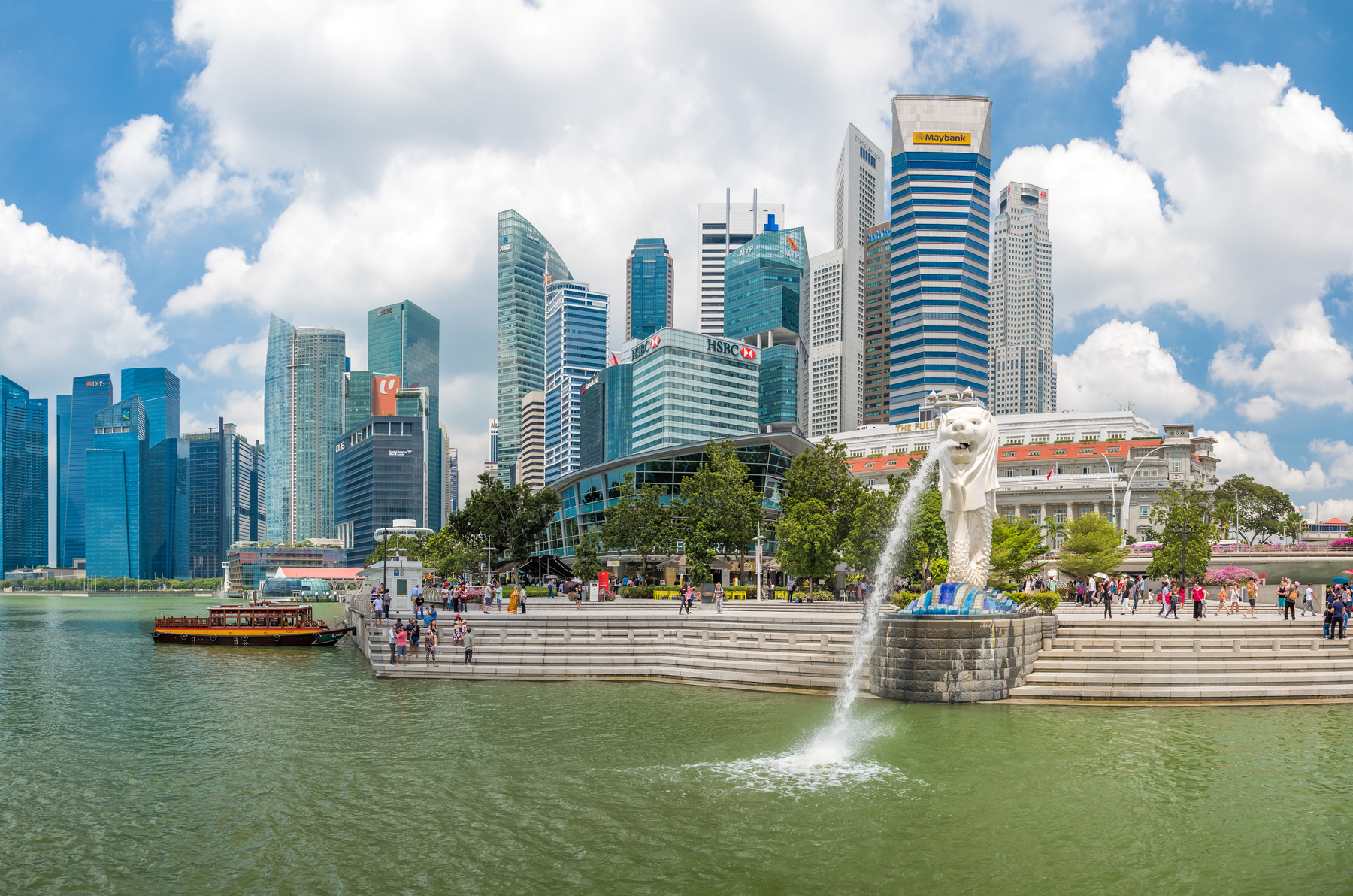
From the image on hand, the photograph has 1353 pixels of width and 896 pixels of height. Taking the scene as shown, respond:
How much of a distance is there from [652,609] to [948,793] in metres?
27.7

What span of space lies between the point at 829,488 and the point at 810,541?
5.43 m

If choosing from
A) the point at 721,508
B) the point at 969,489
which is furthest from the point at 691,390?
the point at 969,489

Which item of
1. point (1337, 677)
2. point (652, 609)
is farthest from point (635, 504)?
point (1337, 677)

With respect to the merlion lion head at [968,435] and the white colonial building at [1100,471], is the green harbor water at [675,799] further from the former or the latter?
the white colonial building at [1100,471]

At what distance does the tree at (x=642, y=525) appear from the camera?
5853 centimetres

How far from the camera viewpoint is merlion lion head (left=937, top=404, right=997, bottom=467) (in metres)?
28.0

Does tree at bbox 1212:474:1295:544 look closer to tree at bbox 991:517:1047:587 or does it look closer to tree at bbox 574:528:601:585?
tree at bbox 991:517:1047:587

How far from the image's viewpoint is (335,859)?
46.0 ft

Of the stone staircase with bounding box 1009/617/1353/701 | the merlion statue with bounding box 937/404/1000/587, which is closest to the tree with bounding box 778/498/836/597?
the stone staircase with bounding box 1009/617/1353/701

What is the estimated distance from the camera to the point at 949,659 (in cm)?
2522

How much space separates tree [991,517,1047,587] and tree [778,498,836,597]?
8678 millimetres

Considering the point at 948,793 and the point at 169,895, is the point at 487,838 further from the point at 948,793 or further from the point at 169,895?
the point at 948,793

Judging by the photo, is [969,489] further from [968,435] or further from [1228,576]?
[1228,576]

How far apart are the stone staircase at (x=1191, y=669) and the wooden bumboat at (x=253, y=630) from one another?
4190 centimetres
